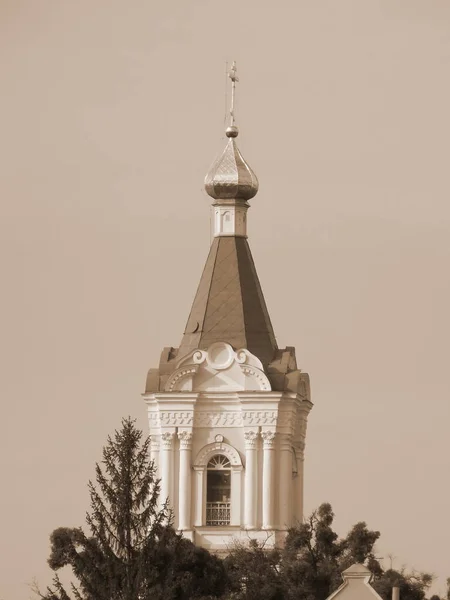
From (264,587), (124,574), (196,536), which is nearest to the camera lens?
(124,574)

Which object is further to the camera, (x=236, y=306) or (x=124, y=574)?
(x=236, y=306)

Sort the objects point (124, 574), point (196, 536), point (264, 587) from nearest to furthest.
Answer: point (124, 574) → point (264, 587) → point (196, 536)

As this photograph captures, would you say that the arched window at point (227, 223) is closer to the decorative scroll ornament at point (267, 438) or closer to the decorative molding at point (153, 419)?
the decorative molding at point (153, 419)

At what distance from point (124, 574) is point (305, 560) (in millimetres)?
7033

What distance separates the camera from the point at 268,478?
317 feet

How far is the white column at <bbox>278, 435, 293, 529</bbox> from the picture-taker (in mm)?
96750

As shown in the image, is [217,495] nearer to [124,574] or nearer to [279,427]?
[279,427]

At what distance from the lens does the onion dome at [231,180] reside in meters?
98.4

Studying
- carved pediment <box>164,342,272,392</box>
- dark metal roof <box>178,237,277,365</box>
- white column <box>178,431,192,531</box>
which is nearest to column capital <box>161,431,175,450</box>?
white column <box>178,431,192,531</box>

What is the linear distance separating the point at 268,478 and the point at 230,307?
4592mm

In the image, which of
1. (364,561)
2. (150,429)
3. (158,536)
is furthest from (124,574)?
(150,429)

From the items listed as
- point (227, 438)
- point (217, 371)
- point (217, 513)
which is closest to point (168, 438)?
point (227, 438)

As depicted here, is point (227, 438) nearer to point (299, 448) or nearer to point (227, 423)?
point (227, 423)

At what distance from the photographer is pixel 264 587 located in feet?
293
